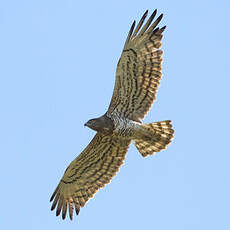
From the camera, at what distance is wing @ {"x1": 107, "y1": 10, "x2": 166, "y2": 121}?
1243 centimetres

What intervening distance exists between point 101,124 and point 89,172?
1333 millimetres

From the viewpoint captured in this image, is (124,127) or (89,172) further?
(89,172)

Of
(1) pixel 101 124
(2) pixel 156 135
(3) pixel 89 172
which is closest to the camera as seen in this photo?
(1) pixel 101 124

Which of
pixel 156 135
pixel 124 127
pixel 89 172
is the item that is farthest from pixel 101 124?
pixel 89 172

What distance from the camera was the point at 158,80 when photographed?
1259 centimetres

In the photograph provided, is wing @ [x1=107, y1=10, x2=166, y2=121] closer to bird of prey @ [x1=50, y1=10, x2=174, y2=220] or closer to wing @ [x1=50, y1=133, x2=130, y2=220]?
bird of prey @ [x1=50, y1=10, x2=174, y2=220]

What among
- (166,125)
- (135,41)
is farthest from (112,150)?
(135,41)

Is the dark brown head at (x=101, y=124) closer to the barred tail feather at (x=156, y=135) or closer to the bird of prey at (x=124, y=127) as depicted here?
the bird of prey at (x=124, y=127)

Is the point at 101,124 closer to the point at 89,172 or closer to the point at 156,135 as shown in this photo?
the point at 156,135

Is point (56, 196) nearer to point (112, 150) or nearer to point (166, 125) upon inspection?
point (112, 150)

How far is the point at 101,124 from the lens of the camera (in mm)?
12492

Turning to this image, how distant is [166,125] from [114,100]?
1.20 metres

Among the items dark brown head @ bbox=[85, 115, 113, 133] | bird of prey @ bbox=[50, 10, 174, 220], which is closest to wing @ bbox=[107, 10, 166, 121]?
bird of prey @ bbox=[50, 10, 174, 220]

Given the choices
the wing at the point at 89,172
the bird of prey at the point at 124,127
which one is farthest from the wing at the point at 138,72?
the wing at the point at 89,172
